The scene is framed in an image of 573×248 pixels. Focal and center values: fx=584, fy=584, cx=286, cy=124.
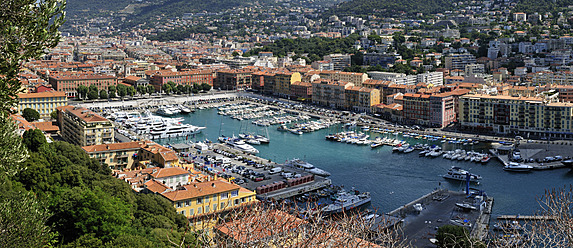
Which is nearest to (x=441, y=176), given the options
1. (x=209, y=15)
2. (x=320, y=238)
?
(x=320, y=238)

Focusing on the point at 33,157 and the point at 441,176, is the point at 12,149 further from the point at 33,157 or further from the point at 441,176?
the point at 441,176

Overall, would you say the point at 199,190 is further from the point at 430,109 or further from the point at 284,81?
the point at 284,81

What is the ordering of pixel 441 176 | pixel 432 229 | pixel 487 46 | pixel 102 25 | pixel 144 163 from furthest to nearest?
pixel 102 25
pixel 487 46
pixel 441 176
pixel 144 163
pixel 432 229

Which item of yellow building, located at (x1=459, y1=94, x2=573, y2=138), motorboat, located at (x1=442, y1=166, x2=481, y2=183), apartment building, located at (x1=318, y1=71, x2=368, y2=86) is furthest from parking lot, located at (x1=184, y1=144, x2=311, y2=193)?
apartment building, located at (x1=318, y1=71, x2=368, y2=86)

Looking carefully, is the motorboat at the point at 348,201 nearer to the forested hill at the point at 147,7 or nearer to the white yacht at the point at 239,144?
the white yacht at the point at 239,144

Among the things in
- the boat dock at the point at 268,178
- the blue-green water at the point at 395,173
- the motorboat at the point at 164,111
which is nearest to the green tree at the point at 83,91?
the motorboat at the point at 164,111

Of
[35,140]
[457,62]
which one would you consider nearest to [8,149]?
[35,140]

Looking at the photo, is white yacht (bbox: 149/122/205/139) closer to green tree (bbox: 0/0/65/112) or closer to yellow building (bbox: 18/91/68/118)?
yellow building (bbox: 18/91/68/118)
